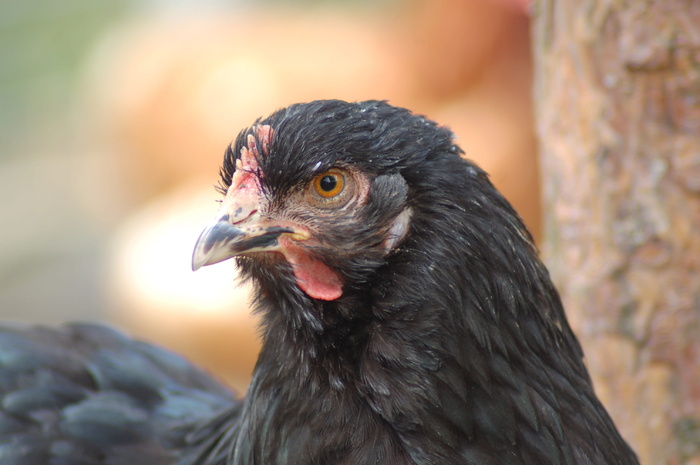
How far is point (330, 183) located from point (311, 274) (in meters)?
0.24

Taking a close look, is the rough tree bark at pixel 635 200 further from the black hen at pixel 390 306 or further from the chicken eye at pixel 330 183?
the chicken eye at pixel 330 183

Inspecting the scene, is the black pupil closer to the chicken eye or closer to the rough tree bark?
the chicken eye

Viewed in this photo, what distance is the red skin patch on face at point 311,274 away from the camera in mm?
2021

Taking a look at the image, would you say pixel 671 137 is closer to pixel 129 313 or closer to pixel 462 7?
pixel 462 7

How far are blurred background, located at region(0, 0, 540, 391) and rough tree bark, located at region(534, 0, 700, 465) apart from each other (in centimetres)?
386

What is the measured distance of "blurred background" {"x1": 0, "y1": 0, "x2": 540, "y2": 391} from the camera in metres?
7.18

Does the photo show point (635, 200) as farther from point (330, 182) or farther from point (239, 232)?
point (239, 232)

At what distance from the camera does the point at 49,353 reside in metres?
3.07

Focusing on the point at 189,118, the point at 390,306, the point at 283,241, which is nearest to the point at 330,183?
the point at 283,241

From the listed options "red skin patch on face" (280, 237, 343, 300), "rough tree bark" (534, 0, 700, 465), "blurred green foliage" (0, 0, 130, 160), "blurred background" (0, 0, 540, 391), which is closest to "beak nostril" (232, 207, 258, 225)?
"red skin patch on face" (280, 237, 343, 300)

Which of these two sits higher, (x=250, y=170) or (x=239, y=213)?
(x=250, y=170)

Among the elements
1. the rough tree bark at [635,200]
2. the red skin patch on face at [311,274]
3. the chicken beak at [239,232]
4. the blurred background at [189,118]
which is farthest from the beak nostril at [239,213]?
the blurred background at [189,118]

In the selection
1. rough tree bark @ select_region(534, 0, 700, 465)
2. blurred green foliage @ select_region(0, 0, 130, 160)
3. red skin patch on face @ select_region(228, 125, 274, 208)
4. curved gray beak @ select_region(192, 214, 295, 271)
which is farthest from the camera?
blurred green foliage @ select_region(0, 0, 130, 160)

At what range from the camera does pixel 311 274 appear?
80.9 inches
